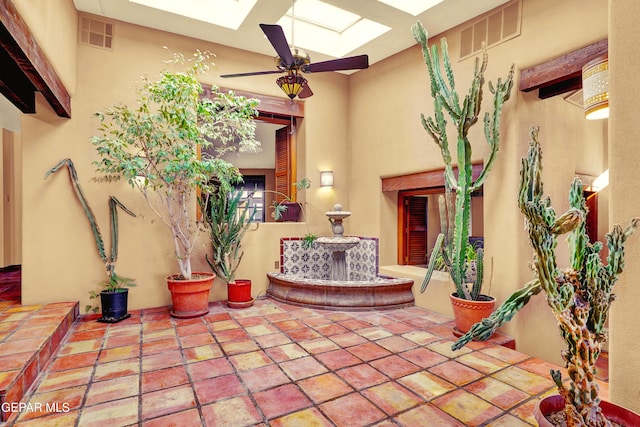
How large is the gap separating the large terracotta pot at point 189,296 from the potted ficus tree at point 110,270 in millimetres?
497

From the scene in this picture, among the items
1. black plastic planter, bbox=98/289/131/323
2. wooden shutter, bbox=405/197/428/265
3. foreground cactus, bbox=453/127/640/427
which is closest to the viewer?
foreground cactus, bbox=453/127/640/427

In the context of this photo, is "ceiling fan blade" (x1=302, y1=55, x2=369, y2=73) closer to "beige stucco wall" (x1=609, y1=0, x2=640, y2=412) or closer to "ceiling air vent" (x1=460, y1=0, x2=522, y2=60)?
"ceiling air vent" (x1=460, y1=0, x2=522, y2=60)

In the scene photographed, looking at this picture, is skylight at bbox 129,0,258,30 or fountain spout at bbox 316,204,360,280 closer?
skylight at bbox 129,0,258,30

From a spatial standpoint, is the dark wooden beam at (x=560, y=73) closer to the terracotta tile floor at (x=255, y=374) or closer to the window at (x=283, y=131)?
the terracotta tile floor at (x=255, y=374)

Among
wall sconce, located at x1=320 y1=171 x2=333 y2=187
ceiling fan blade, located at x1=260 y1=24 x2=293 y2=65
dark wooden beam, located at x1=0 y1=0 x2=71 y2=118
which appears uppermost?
ceiling fan blade, located at x1=260 y1=24 x2=293 y2=65

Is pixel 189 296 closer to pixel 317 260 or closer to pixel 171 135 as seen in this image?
pixel 171 135

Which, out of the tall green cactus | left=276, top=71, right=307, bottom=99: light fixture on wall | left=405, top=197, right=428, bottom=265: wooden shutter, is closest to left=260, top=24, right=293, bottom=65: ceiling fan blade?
left=276, top=71, right=307, bottom=99: light fixture on wall

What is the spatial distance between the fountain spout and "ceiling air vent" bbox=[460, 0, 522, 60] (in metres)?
2.40

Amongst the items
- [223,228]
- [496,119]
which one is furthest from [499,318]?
[223,228]

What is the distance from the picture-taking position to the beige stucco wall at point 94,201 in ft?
11.6

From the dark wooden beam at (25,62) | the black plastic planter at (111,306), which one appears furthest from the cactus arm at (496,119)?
the black plastic planter at (111,306)

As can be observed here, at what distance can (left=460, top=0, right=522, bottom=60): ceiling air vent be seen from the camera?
3.30m

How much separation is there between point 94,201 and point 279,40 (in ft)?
9.21

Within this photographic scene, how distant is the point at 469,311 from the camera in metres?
3.07
